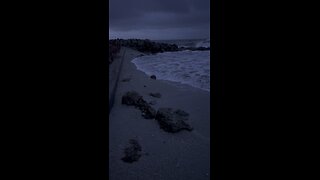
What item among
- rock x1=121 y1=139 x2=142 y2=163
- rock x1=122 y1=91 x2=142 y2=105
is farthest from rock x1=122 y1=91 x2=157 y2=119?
rock x1=121 y1=139 x2=142 y2=163

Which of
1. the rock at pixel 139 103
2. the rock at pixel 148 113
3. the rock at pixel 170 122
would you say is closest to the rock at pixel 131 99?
the rock at pixel 139 103

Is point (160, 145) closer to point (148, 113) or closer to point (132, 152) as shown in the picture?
point (132, 152)

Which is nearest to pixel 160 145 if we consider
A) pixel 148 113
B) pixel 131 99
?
pixel 148 113

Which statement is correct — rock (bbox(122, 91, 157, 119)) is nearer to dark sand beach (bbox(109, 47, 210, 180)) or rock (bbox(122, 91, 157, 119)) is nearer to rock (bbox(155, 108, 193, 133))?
dark sand beach (bbox(109, 47, 210, 180))

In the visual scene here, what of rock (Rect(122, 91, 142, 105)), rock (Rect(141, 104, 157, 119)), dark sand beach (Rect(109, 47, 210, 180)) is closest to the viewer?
dark sand beach (Rect(109, 47, 210, 180))

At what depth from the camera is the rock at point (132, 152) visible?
292 centimetres

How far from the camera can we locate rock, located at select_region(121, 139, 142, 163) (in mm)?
2916

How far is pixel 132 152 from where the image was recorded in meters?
3.01
